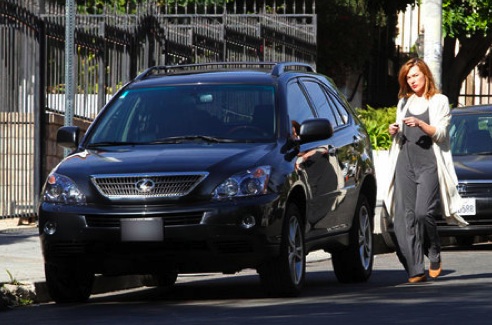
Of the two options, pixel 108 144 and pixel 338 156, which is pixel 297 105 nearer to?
pixel 338 156

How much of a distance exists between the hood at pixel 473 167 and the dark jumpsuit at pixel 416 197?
4.10 meters

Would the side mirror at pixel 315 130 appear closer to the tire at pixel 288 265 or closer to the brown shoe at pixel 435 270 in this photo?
the tire at pixel 288 265

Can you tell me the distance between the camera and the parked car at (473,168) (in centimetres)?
1644

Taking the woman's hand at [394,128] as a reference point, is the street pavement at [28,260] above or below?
below

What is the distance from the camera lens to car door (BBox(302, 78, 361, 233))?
12172mm

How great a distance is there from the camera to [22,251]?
47.3ft

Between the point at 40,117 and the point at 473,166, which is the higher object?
the point at 40,117

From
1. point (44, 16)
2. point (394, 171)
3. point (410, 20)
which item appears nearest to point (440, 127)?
point (394, 171)

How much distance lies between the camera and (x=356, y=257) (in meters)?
12.9

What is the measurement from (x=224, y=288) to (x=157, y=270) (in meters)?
1.76

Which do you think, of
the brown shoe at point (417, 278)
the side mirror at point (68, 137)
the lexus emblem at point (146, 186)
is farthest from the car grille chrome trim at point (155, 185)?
the brown shoe at point (417, 278)

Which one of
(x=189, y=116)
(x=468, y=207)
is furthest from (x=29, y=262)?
(x=468, y=207)

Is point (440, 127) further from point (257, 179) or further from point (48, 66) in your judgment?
point (48, 66)

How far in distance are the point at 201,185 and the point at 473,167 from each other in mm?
6852
